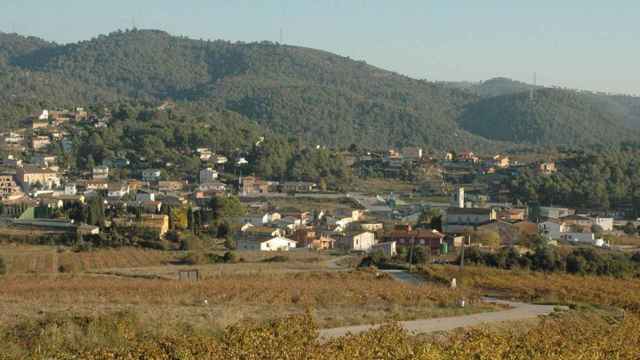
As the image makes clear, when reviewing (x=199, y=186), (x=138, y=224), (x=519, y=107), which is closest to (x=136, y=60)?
(x=519, y=107)

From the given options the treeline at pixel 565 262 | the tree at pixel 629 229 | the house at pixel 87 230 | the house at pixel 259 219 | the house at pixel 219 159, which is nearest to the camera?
the treeline at pixel 565 262

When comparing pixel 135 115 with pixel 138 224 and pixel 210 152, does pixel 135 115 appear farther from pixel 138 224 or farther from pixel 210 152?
pixel 138 224

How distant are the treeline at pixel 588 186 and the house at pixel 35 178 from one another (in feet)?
92.1

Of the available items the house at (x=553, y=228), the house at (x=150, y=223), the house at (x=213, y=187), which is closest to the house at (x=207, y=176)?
the house at (x=213, y=187)

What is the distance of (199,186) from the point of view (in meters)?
60.3

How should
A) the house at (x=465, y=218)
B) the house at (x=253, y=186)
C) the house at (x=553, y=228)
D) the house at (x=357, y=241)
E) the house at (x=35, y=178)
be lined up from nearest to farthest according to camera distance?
the house at (x=357, y=241), the house at (x=465, y=218), the house at (x=553, y=228), the house at (x=35, y=178), the house at (x=253, y=186)

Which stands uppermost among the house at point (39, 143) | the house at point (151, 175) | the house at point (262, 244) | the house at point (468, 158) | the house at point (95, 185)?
the house at point (39, 143)

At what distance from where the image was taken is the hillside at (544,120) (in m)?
132

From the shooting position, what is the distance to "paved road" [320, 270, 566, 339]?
1570cm

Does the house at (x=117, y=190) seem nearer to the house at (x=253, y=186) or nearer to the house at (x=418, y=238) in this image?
the house at (x=253, y=186)

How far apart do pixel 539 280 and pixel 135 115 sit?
62.2 meters

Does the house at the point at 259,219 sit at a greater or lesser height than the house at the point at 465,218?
lesser

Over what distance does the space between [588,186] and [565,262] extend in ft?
97.8

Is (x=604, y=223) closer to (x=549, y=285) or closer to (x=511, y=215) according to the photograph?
(x=511, y=215)
